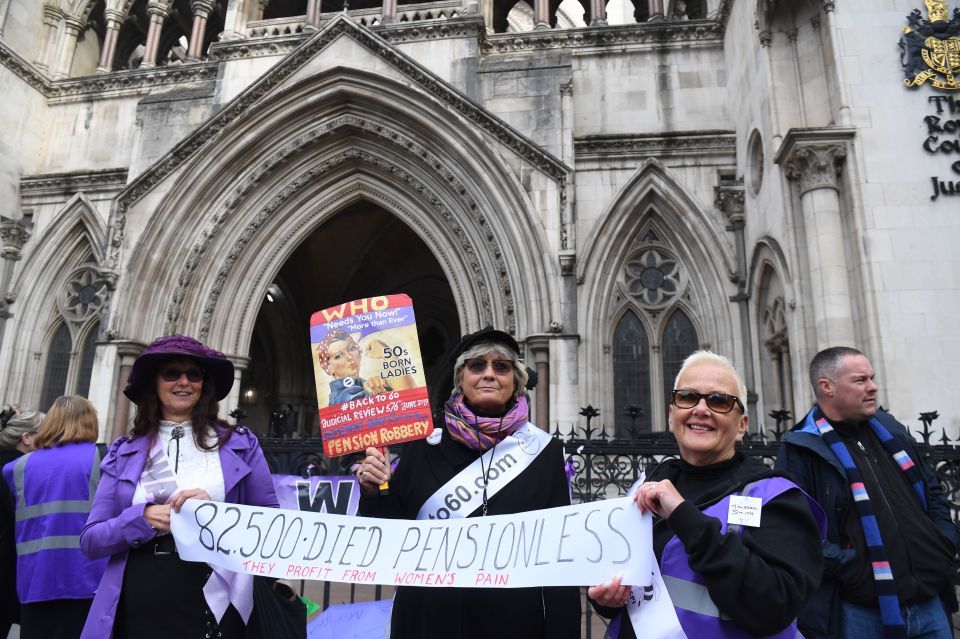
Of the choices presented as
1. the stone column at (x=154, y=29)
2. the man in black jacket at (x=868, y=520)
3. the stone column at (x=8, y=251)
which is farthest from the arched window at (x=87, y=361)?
the man in black jacket at (x=868, y=520)

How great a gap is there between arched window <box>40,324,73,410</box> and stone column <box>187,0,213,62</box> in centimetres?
776

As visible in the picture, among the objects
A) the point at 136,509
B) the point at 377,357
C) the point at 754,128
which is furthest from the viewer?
the point at 754,128

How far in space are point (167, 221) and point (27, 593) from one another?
10.9m

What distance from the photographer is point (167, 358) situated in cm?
266

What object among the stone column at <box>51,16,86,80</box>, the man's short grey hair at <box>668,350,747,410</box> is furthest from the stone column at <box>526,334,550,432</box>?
the stone column at <box>51,16,86,80</box>

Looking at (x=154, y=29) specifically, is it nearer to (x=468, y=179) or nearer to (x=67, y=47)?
(x=67, y=47)

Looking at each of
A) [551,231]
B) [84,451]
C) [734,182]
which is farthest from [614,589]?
[734,182]

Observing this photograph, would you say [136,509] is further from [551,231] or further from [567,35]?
[567,35]

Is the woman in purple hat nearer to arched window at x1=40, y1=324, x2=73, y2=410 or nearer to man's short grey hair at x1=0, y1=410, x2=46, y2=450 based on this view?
man's short grey hair at x1=0, y1=410, x2=46, y2=450

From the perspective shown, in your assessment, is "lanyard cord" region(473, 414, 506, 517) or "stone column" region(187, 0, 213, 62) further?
"stone column" region(187, 0, 213, 62)

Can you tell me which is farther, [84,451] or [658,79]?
[658,79]

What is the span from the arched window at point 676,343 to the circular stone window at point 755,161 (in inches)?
113

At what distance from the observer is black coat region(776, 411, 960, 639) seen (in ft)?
9.02

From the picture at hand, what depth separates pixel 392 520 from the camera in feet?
8.02
